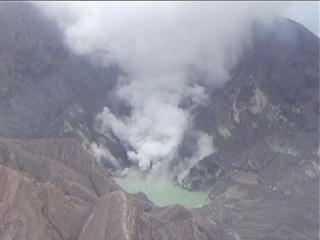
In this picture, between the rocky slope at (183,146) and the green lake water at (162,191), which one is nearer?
the rocky slope at (183,146)

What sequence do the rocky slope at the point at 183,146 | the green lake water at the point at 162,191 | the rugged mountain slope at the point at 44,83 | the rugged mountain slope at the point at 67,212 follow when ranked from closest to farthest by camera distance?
the rugged mountain slope at the point at 67,212 < the rocky slope at the point at 183,146 < the green lake water at the point at 162,191 < the rugged mountain slope at the point at 44,83

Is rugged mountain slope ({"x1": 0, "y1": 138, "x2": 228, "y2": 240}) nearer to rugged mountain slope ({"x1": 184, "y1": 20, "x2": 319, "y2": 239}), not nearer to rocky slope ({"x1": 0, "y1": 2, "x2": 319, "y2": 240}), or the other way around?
rocky slope ({"x1": 0, "y1": 2, "x2": 319, "y2": 240})

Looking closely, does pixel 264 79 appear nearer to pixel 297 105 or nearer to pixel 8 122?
pixel 297 105

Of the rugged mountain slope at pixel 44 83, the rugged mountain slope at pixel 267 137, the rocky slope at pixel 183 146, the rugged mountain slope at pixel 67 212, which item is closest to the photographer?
the rugged mountain slope at pixel 67 212

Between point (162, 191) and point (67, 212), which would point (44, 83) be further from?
point (67, 212)

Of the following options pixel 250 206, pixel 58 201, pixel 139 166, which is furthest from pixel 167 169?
pixel 58 201

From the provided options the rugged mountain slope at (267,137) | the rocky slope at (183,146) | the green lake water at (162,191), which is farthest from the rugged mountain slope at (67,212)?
the green lake water at (162,191)

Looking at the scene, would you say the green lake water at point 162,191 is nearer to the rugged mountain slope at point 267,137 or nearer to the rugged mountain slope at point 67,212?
the rugged mountain slope at point 267,137

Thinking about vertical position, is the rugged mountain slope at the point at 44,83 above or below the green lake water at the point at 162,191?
above

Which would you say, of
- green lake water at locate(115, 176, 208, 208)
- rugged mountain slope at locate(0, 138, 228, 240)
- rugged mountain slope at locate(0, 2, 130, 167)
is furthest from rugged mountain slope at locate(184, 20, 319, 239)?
rugged mountain slope at locate(0, 138, 228, 240)
